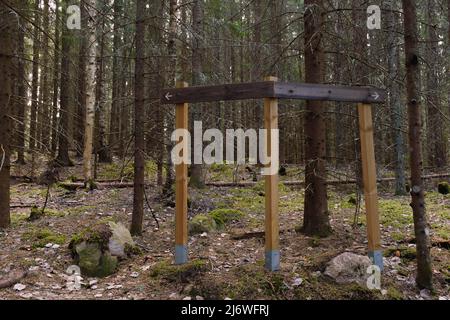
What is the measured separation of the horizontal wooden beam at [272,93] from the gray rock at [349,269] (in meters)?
2.42

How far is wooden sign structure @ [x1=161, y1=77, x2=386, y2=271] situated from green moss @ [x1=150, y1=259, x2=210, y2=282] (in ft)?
0.60

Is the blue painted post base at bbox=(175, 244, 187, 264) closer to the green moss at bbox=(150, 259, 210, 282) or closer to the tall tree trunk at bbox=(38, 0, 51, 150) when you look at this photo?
the green moss at bbox=(150, 259, 210, 282)

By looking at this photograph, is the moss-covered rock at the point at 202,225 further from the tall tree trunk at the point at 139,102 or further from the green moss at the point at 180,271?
the green moss at the point at 180,271

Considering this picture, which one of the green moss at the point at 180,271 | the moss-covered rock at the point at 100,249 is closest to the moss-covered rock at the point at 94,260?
the moss-covered rock at the point at 100,249

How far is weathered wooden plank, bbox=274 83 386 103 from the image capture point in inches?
230

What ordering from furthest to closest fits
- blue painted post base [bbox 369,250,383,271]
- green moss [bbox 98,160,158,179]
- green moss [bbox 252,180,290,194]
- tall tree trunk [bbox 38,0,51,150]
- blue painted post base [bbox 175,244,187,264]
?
green moss [bbox 98,160,158,179], green moss [bbox 252,180,290,194], tall tree trunk [bbox 38,0,51,150], blue painted post base [bbox 175,244,187,264], blue painted post base [bbox 369,250,383,271]

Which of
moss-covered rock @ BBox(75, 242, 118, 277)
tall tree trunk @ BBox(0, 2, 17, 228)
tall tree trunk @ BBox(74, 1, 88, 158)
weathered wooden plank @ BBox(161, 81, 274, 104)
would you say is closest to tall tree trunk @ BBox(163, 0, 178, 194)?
tall tree trunk @ BBox(74, 1, 88, 158)

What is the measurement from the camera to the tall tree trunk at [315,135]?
743cm

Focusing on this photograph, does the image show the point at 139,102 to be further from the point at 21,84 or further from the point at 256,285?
the point at 21,84

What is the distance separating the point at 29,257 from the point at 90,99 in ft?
23.1

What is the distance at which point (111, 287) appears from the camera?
597cm

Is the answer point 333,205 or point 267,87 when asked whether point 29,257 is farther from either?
point 333,205

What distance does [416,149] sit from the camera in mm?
5820

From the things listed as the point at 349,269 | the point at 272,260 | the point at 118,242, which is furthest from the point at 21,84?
the point at 349,269
